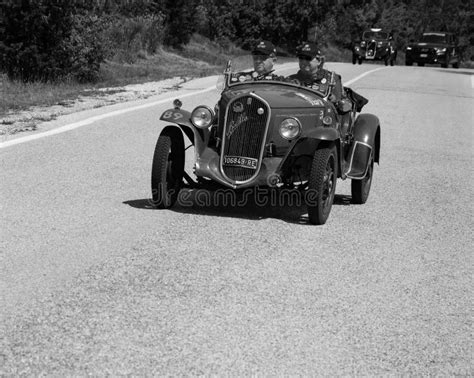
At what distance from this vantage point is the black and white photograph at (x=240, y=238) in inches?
179

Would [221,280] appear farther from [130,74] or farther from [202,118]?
[130,74]

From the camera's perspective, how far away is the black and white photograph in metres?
4.54

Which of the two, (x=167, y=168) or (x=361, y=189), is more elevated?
(x=167, y=168)

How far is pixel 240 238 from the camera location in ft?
22.4

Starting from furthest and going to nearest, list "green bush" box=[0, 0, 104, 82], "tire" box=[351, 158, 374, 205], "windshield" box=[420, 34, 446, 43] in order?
"windshield" box=[420, 34, 446, 43] → "green bush" box=[0, 0, 104, 82] → "tire" box=[351, 158, 374, 205]

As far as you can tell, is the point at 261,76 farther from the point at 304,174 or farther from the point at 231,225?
the point at 231,225

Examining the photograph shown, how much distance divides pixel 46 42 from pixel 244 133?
13.9m

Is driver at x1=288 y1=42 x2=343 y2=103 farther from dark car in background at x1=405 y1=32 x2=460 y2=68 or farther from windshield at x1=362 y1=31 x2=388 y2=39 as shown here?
dark car in background at x1=405 y1=32 x2=460 y2=68

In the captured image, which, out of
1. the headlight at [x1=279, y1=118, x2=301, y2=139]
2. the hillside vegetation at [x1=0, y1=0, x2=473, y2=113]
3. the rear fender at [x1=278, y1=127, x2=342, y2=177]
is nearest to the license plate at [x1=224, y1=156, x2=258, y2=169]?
the rear fender at [x1=278, y1=127, x2=342, y2=177]

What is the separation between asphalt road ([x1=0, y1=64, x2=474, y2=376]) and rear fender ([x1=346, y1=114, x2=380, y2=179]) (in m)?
0.35

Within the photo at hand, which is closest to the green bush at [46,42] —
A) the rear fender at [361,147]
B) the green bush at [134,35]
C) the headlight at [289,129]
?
the green bush at [134,35]

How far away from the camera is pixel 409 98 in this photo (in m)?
21.2

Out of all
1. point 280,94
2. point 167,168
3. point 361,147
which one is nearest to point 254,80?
point 280,94

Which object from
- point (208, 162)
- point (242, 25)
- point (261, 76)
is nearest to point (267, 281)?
point (208, 162)
